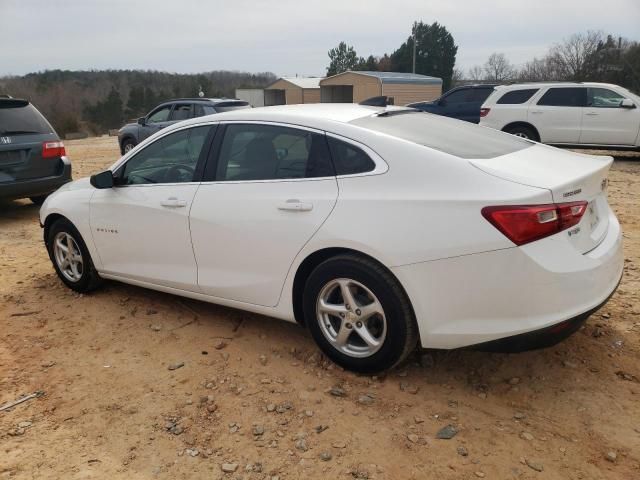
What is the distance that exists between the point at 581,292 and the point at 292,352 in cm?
181

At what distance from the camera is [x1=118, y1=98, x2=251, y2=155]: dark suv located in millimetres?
12617

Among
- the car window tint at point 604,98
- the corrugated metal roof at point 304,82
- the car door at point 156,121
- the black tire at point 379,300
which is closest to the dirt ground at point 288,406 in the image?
the black tire at point 379,300

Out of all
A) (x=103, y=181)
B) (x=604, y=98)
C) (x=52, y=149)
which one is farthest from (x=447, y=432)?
(x=604, y=98)

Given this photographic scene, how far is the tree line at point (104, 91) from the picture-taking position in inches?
1933

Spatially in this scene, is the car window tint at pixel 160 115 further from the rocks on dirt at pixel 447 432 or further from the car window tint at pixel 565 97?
the rocks on dirt at pixel 447 432

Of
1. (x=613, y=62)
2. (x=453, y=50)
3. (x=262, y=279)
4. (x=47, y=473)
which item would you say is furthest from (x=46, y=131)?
(x=453, y=50)

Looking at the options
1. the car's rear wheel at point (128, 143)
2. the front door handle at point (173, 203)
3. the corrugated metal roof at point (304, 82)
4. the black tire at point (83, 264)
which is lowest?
the black tire at point (83, 264)

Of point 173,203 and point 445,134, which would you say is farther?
point 173,203

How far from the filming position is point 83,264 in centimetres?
463

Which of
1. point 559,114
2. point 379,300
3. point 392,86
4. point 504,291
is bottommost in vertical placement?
point 379,300

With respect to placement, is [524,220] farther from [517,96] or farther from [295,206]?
[517,96]

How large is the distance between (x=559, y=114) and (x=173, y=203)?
10547 millimetres

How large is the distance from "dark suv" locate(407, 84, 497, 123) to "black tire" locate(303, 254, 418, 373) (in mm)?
12133

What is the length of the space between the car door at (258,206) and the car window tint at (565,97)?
1035 centimetres
